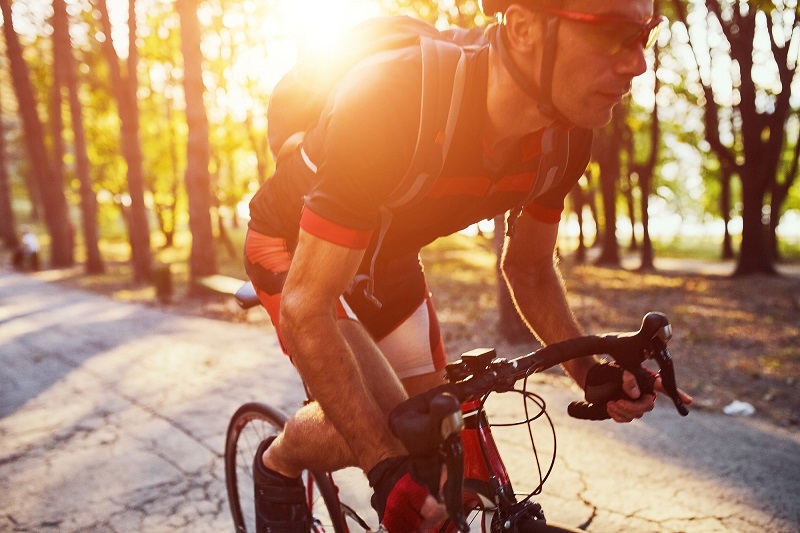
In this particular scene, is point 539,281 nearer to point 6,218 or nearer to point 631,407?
point 631,407

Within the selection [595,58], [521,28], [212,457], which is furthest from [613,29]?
[212,457]

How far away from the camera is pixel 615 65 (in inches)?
63.9

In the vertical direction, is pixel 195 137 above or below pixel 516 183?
above

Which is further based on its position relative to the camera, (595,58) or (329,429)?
(329,429)

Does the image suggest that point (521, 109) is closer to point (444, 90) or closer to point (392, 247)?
point (444, 90)

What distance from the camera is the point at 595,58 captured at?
1605mm

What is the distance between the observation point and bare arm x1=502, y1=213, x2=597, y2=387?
2146mm

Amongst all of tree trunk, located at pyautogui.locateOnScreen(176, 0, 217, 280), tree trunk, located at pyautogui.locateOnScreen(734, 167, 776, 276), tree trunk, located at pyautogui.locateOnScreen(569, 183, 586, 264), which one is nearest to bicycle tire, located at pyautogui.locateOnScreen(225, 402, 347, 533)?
tree trunk, located at pyautogui.locateOnScreen(176, 0, 217, 280)

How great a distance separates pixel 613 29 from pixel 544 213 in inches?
28.0

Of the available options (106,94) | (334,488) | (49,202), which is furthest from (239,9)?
(334,488)

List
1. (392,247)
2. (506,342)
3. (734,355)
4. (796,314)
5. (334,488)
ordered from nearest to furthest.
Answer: (392,247), (334,488), (734,355), (506,342), (796,314)

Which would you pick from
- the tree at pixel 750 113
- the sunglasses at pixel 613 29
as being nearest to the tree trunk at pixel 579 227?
the tree at pixel 750 113

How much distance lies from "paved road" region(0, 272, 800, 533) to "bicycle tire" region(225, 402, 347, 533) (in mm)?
487

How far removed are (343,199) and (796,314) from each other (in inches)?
465
